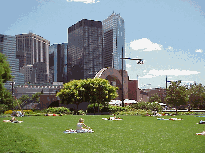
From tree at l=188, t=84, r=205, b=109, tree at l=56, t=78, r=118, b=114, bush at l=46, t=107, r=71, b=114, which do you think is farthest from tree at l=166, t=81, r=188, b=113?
tree at l=188, t=84, r=205, b=109

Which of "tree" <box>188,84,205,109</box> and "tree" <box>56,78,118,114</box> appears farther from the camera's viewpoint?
"tree" <box>188,84,205,109</box>

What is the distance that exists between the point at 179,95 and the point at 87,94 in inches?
625

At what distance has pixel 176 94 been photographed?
134 ft

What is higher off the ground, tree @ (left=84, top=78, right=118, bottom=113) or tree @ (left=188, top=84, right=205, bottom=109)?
tree @ (left=84, top=78, right=118, bottom=113)

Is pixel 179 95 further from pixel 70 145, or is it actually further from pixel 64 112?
pixel 70 145

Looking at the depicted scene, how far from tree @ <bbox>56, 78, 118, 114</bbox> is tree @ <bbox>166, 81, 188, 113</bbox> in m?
10.1

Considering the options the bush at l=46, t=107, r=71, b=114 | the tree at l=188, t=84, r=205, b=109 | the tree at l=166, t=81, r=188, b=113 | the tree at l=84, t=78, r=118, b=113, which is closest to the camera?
the bush at l=46, t=107, r=71, b=114

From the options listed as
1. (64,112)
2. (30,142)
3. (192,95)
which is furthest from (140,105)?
(30,142)

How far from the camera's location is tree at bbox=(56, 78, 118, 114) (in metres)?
38.6

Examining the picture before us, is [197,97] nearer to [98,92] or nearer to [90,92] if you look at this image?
[98,92]

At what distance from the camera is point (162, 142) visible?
41.0ft

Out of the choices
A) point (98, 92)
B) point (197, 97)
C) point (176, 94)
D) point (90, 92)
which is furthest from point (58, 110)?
point (197, 97)

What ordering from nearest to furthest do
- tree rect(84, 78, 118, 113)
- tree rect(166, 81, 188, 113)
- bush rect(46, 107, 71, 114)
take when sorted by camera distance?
bush rect(46, 107, 71, 114) < tree rect(84, 78, 118, 113) < tree rect(166, 81, 188, 113)

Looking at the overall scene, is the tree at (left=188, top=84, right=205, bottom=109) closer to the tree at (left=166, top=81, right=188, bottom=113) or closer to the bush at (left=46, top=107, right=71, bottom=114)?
the tree at (left=166, top=81, right=188, bottom=113)
